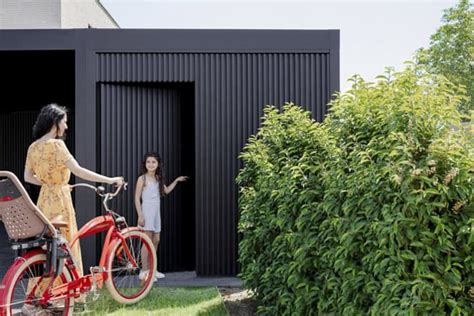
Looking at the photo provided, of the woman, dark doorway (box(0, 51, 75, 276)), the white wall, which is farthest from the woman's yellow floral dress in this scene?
the white wall

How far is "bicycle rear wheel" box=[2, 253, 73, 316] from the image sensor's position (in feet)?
11.4

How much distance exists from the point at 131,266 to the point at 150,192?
108 cm

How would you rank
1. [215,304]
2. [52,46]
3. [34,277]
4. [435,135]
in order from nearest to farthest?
[435,135] → [34,277] → [215,304] → [52,46]

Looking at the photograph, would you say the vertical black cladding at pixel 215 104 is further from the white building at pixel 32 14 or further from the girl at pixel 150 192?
the white building at pixel 32 14

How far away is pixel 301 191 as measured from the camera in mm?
3373

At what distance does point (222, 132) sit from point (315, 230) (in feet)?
9.35

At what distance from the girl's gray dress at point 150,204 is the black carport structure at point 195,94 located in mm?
533

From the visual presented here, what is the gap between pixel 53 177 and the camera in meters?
4.05

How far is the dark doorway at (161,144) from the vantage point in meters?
5.90

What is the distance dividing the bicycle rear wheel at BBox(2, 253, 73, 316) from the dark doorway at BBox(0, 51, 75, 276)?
2.68 m

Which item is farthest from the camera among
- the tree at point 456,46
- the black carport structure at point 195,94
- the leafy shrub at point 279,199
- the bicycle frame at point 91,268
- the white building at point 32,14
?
the tree at point 456,46

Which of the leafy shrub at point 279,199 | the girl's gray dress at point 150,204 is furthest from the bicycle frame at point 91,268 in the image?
the leafy shrub at point 279,199

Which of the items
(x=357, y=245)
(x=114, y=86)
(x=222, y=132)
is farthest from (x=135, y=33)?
(x=357, y=245)

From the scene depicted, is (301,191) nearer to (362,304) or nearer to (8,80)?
(362,304)
